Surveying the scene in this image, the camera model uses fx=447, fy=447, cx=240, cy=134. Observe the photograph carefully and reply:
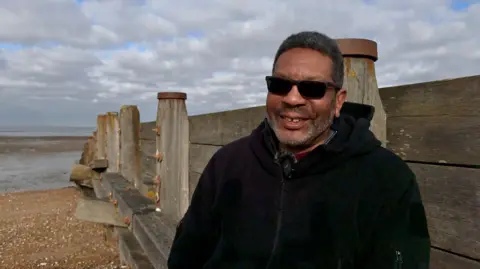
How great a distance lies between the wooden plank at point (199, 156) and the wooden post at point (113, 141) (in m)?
3.68

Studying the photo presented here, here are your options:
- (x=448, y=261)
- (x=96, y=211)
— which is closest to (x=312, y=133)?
(x=448, y=261)

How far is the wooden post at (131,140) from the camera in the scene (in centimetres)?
611

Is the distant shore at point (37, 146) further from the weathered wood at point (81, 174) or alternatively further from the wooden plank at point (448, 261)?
the wooden plank at point (448, 261)

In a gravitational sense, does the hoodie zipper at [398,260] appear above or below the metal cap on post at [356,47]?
below

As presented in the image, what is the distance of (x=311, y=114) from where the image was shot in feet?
5.95

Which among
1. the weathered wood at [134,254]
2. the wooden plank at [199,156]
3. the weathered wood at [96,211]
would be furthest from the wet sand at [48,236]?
the wooden plank at [199,156]

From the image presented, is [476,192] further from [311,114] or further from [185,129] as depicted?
[185,129]

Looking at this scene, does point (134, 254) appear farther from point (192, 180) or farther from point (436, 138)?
point (436, 138)

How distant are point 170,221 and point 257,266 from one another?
2153 millimetres

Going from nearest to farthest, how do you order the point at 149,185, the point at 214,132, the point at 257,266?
the point at 257,266
the point at 214,132
the point at 149,185

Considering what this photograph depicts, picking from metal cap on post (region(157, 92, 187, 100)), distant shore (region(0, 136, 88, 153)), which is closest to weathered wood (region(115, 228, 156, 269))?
metal cap on post (region(157, 92, 187, 100))

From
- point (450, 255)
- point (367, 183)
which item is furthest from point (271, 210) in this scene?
point (450, 255)

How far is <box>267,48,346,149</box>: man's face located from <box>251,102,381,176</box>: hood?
0.06 m

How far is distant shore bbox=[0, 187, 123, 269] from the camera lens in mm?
6453
